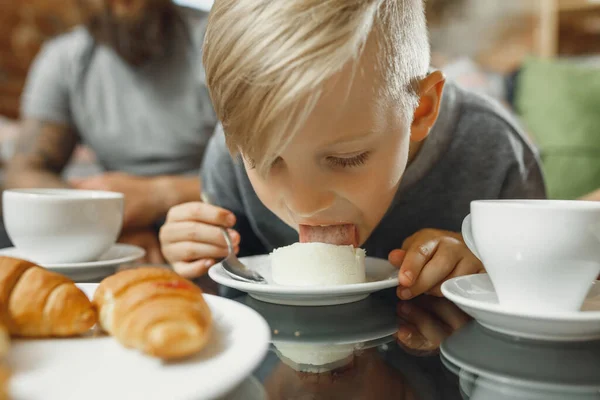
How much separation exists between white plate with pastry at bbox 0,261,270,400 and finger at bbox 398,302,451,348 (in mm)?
174

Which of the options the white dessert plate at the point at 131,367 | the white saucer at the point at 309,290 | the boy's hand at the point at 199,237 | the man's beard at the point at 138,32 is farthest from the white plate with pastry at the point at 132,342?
the man's beard at the point at 138,32

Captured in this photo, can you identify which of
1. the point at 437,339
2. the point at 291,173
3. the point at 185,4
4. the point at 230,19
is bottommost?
the point at 437,339

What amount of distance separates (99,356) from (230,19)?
14.8 inches

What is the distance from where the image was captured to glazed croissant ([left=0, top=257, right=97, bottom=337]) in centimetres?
43

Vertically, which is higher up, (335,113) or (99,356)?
(335,113)

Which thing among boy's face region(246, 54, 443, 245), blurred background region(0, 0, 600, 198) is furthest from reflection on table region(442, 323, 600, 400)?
blurred background region(0, 0, 600, 198)

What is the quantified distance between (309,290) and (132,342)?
21 centimetres

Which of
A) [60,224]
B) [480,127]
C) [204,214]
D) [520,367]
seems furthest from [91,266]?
[480,127]

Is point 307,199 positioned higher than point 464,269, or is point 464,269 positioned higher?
point 307,199

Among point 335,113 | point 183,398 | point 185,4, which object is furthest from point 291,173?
point 185,4

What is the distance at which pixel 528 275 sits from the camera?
0.49 metres

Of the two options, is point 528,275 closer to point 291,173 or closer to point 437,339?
point 437,339

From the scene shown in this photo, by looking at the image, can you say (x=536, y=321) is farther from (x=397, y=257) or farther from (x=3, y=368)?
(x=3, y=368)

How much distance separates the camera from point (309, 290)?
1.85 ft
